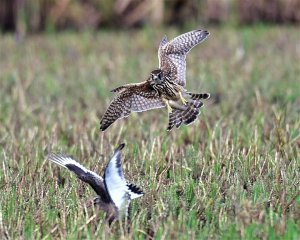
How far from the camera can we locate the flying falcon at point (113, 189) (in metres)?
3.51

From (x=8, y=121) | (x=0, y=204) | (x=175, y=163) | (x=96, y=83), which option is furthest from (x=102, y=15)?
(x=0, y=204)

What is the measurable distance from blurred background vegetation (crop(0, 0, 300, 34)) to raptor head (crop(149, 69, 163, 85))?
7.80 meters

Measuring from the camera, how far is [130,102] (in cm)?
404

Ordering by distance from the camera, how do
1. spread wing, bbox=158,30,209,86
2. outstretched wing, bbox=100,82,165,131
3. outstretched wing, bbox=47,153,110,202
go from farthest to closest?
1. spread wing, bbox=158,30,209,86
2. outstretched wing, bbox=100,82,165,131
3. outstretched wing, bbox=47,153,110,202

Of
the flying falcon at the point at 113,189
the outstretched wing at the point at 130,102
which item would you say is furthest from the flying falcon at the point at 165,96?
the flying falcon at the point at 113,189

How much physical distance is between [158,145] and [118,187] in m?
1.42

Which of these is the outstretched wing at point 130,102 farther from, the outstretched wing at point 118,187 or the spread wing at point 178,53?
the outstretched wing at point 118,187

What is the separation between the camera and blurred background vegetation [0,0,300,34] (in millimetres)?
11680

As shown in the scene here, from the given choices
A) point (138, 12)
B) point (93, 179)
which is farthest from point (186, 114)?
point (138, 12)

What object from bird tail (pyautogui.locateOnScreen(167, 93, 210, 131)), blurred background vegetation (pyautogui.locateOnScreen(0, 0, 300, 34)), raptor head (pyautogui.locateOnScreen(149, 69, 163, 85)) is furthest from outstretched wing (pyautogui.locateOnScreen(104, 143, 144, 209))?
blurred background vegetation (pyautogui.locateOnScreen(0, 0, 300, 34))

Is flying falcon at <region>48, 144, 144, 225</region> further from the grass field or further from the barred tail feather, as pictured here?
the barred tail feather

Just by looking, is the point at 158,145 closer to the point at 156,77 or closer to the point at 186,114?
the point at 186,114

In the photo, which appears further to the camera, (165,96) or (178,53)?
(178,53)

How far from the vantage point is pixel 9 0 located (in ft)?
38.3
